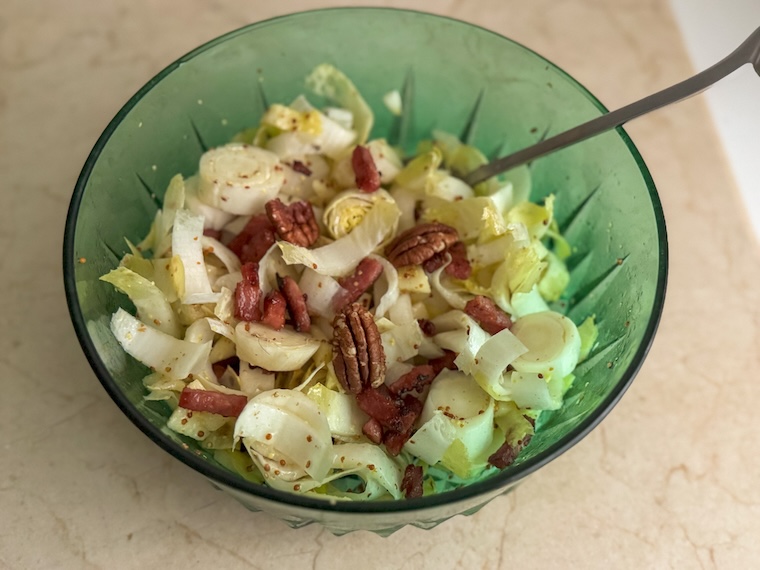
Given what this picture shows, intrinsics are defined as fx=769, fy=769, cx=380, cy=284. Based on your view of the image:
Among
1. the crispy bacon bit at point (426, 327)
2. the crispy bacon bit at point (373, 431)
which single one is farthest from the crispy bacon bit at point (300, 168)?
the crispy bacon bit at point (373, 431)

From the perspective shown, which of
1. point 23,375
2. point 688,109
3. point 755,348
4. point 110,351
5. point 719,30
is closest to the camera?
point 110,351

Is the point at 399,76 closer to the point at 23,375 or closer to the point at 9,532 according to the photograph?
the point at 23,375

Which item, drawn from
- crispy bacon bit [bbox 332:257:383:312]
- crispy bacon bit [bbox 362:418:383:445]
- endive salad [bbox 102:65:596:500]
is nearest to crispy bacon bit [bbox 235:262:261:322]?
endive salad [bbox 102:65:596:500]

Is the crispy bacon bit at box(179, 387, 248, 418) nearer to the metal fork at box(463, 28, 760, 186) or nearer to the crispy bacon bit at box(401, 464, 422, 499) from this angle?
the crispy bacon bit at box(401, 464, 422, 499)

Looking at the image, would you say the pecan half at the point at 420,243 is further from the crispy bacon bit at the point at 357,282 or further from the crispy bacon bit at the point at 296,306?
the crispy bacon bit at the point at 296,306

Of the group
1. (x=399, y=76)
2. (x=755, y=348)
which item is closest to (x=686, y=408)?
(x=755, y=348)
